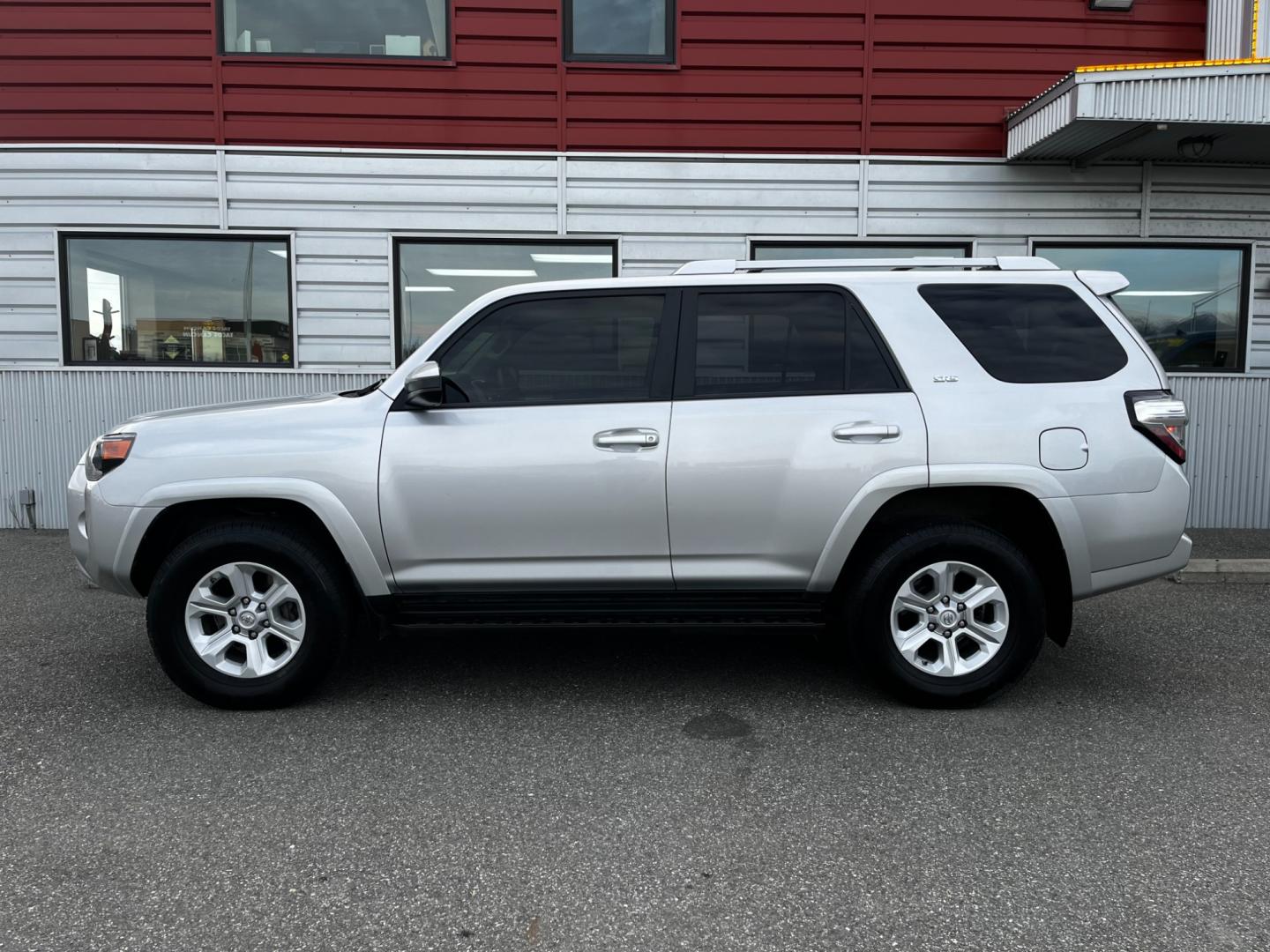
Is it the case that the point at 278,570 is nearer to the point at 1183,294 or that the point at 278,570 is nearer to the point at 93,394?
the point at 93,394

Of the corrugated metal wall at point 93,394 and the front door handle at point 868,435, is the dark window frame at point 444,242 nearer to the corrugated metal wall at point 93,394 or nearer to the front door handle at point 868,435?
the corrugated metal wall at point 93,394

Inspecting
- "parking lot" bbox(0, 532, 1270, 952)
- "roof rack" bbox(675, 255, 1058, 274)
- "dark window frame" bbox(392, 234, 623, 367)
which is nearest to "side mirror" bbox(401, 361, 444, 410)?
"roof rack" bbox(675, 255, 1058, 274)

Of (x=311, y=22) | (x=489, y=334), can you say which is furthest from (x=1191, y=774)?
(x=311, y=22)

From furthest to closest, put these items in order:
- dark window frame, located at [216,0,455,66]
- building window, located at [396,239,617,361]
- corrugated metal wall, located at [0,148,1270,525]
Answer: building window, located at [396,239,617,361] → corrugated metal wall, located at [0,148,1270,525] → dark window frame, located at [216,0,455,66]

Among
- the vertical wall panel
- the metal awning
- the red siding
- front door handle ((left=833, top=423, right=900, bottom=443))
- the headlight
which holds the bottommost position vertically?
the headlight

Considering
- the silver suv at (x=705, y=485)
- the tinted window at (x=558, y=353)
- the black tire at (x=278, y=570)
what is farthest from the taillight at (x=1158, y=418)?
the black tire at (x=278, y=570)

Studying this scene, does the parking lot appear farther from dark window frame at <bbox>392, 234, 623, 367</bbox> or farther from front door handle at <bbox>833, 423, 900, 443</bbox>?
dark window frame at <bbox>392, 234, 623, 367</bbox>

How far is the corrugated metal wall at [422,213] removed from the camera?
8.30 metres

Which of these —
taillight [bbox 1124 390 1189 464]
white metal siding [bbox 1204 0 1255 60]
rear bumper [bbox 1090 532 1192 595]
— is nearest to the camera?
taillight [bbox 1124 390 1189 464]

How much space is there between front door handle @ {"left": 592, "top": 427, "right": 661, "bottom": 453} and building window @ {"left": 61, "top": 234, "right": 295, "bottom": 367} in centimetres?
554

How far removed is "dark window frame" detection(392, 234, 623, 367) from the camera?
27.5 ft

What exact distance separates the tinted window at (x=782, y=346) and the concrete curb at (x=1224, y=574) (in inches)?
158

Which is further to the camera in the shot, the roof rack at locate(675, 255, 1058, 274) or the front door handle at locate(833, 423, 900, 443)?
the roof rack at locate(675, 255, 1058, 274)

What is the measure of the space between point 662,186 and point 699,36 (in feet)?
4.46
